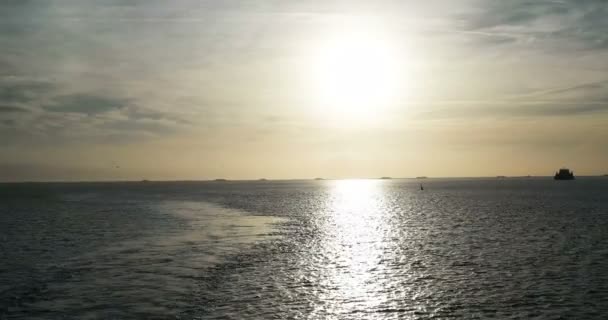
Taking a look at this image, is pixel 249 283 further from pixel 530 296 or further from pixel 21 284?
pixel 530 296

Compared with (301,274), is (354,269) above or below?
below

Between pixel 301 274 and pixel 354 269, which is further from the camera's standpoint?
pixel 354 269

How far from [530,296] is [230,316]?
17.8 m

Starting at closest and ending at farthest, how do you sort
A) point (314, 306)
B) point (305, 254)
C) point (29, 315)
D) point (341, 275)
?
point (29, 315) < point (314, 306) < point (341, 275) < point (305, 254)

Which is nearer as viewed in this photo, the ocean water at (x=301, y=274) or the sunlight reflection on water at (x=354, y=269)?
the ocean water at (x=301, y=274)

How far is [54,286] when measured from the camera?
31.0 m

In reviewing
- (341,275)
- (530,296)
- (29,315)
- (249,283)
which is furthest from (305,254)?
(29,315)

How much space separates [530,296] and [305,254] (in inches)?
860

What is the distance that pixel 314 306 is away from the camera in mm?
26719

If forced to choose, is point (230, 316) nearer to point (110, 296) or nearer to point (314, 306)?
point (314, 306)

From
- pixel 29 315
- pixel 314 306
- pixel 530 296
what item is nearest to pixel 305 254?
pixel 314 306

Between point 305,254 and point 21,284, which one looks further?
point 305,254

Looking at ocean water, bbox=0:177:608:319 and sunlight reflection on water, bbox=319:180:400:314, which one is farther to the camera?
sunlight reflection on water, bbox=319:180:400:314

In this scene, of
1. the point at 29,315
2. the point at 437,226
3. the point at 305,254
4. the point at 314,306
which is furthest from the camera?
the point at 437,226
